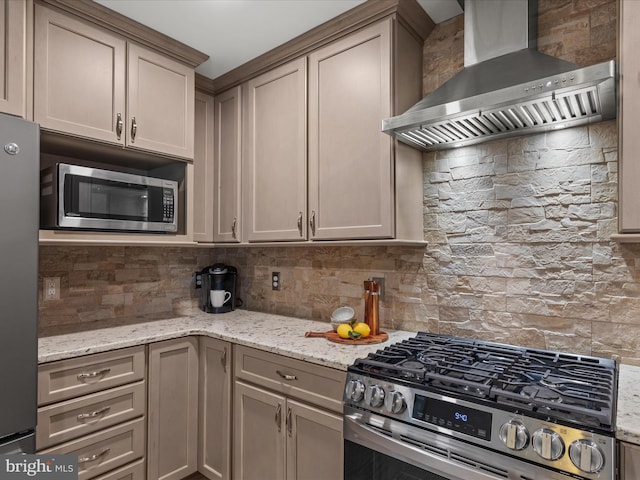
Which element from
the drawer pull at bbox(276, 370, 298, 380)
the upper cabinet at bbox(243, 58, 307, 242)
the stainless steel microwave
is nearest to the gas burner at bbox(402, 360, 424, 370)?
the drawer pull at bbox(276, 370, 298, 380)

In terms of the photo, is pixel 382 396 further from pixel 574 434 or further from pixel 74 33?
pixel 74 33

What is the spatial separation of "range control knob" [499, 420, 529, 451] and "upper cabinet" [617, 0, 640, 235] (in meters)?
0.70

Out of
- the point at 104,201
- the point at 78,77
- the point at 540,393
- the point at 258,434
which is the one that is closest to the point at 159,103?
the point at 78,77

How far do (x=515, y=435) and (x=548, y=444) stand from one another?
84mm

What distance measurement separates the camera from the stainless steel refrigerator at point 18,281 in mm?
1423

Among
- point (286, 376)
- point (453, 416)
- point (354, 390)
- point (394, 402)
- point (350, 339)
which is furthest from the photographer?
point (350, 339)

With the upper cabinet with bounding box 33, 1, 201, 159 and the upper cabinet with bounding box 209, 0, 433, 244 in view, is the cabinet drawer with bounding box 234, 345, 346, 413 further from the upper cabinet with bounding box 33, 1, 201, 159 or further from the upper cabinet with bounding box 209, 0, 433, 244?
the upper cabinet with bounding box 33, 1, 201, 159

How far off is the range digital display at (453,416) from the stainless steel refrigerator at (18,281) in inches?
56.8

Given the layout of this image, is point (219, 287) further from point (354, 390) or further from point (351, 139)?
point (354, 390)

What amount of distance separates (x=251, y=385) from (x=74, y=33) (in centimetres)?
198

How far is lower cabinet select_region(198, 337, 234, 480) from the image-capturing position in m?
2.10

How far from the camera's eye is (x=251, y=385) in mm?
1988

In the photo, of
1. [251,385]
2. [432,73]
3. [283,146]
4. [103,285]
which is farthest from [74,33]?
[251,385]

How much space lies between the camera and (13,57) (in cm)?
173
